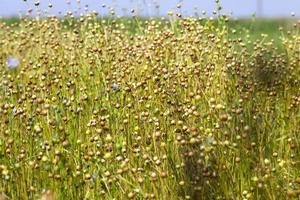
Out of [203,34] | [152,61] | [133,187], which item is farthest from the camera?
[203,34]

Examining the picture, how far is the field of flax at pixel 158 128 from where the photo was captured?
3.24m

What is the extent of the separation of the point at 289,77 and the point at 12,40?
3.26 m

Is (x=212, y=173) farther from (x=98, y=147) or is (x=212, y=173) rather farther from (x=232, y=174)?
(x=98, y=147)

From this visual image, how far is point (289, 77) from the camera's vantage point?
5199 mm

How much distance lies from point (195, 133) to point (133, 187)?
0.45m

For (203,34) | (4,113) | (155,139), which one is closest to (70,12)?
(203,34)

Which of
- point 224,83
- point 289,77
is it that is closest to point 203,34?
point 289,77

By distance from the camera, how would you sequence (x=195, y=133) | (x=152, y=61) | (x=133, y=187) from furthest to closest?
(x=152, y=61) → (x=133, y=187) → (x=195, y=133)

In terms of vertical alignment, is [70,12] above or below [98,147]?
above

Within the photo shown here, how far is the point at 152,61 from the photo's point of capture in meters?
4.93

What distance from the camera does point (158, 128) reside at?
3660 mm

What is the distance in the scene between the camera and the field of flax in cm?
324

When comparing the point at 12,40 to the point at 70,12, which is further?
the point at 12,40

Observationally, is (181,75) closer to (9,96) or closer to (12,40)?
(9,96)
